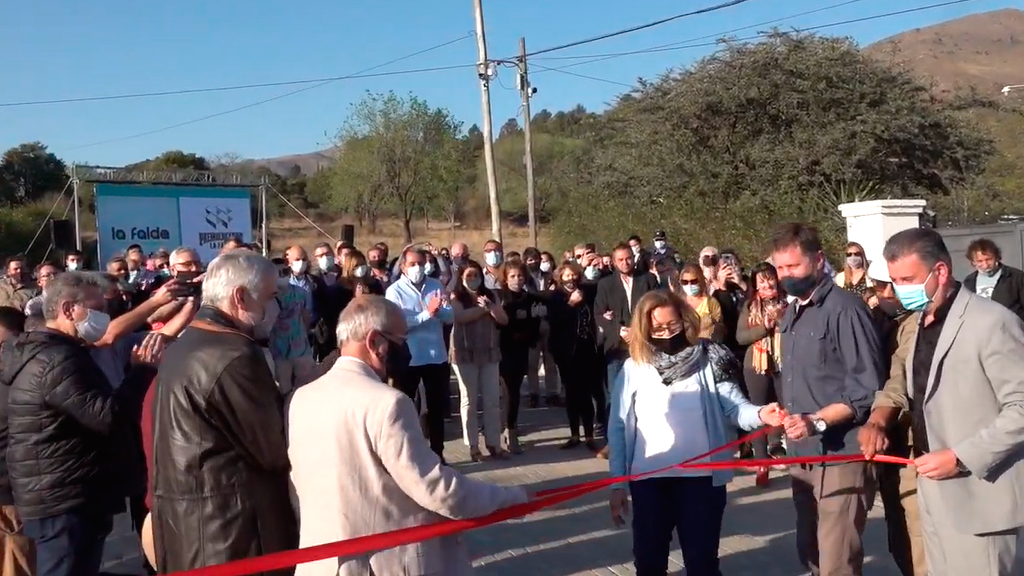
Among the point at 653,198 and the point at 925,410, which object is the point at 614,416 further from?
the point at 653,198

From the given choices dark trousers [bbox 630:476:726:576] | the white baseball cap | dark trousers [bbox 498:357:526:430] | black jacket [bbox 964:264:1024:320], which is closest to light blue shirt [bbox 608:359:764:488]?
dark trousers [bbox 630:476:726:576]

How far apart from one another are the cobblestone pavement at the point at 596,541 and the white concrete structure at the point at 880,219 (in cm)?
479

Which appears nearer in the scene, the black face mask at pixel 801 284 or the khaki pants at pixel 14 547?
the black face mask at pixel 801 284

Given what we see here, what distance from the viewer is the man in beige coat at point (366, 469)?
10.6ft

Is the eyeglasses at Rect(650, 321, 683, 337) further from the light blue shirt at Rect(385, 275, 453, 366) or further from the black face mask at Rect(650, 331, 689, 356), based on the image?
the light blue shirt at Rect(385, 275, 453, 366)

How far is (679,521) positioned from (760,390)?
4.09 meters

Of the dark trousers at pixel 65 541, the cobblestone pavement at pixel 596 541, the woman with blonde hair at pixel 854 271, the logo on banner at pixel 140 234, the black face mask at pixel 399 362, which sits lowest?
the cobblestone pavement at pixel 596 541

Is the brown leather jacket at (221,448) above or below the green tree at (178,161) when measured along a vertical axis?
below

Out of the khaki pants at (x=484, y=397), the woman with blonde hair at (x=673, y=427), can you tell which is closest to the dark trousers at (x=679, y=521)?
the woman with blonde hair at (x=673, y=427)

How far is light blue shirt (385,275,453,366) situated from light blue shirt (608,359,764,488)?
4216mm

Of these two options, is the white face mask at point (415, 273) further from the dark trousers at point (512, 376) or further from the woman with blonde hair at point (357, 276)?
the dark trousers at point (512, 376)

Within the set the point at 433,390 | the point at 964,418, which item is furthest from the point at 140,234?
the point at 964,418

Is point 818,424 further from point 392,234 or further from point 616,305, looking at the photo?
point 392,234

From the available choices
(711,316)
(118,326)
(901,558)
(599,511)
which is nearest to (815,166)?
(711,316)
